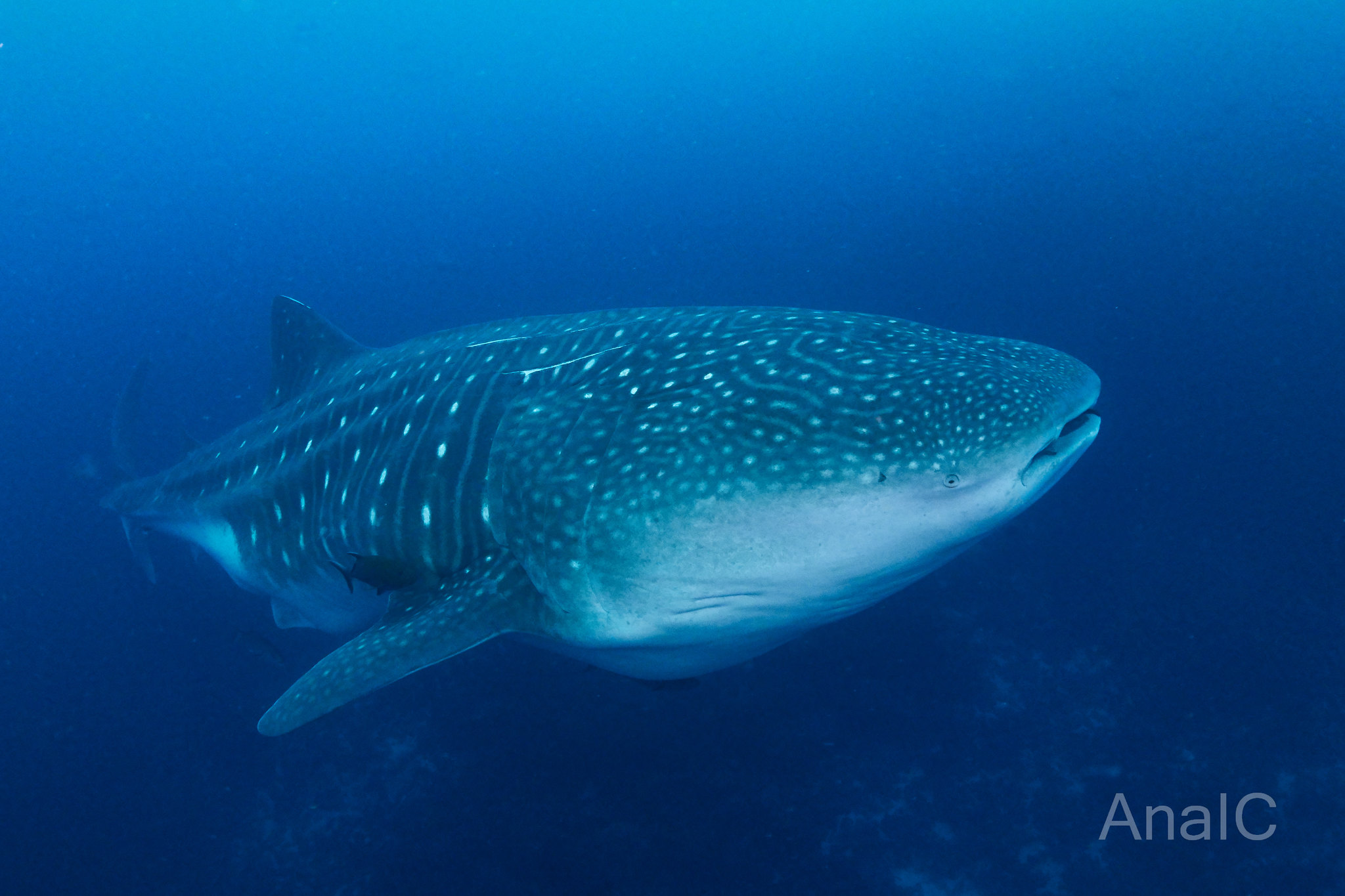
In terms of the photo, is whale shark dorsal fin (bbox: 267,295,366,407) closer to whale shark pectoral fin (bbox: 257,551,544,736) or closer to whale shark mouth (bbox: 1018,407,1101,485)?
whale shark pectoral fin (bbox: 257,551,544,736)

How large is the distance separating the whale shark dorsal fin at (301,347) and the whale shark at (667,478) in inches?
52.1

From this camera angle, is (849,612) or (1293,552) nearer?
(849,612)

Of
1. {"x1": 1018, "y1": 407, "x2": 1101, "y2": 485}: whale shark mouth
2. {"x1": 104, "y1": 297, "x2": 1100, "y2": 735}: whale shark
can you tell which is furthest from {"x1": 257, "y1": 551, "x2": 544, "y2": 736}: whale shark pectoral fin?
{"x1": 1018, "y1": 407, "x2": 1101, "y2": 485}: whale shark mouth

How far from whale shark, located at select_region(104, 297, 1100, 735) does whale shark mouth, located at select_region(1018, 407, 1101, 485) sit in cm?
1

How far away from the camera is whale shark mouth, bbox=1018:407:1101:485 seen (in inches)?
100

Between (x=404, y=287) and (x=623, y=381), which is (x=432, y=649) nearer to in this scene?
(x=623, y=381)

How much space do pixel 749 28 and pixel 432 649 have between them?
7075 cm

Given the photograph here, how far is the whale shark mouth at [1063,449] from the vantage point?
2.54 m

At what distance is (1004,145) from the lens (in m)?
16.7

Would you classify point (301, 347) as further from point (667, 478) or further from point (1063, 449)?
point (1063, 449)

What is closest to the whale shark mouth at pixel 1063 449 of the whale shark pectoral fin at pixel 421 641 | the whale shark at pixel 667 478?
the whale shark at pixel 667 478

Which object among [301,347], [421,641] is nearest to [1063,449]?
[421,641]

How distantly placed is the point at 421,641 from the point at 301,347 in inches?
150

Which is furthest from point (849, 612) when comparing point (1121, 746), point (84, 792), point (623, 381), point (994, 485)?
point (84, 792)
